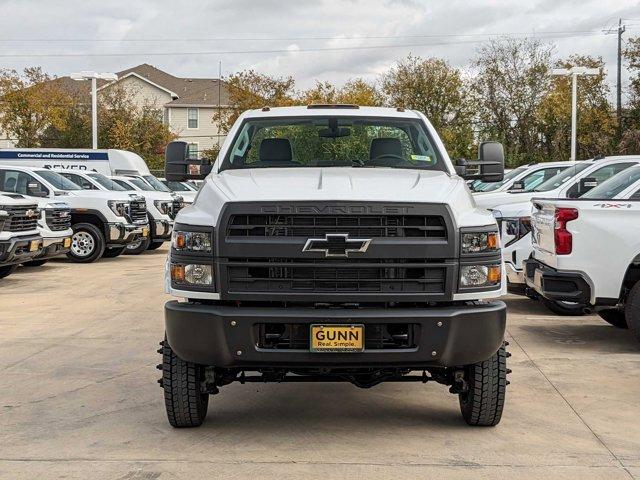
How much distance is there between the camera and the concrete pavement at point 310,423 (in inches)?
211

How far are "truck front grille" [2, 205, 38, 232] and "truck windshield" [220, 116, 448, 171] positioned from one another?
7.82m

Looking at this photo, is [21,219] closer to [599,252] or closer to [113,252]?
[113,252]

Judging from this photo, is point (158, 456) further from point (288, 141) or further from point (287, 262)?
point (288, 141)

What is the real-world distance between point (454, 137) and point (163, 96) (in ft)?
101

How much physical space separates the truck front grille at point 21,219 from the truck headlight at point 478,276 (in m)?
10.2

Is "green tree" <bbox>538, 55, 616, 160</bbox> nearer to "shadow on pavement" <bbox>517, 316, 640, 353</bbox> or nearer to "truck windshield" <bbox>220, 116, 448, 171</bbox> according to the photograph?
"shadow on pavement" <bbox>517, 316, 640, 353</bbox>

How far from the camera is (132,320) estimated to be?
1104cm

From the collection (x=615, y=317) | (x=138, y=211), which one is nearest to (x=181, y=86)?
(x=138, y=211)

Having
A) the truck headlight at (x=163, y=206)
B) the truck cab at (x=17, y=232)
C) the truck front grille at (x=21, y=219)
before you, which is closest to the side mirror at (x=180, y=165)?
the truck cab at (x=17, y=232)

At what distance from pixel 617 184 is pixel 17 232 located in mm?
9002

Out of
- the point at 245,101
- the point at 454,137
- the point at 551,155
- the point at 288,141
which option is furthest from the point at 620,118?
the point at 288,141

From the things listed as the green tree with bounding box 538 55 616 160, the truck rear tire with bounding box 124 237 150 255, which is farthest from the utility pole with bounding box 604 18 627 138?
the truck rear tire with bounding box 124 237 150 255

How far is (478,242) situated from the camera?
18.6 feet

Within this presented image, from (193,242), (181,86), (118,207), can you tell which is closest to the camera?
(193,242)
